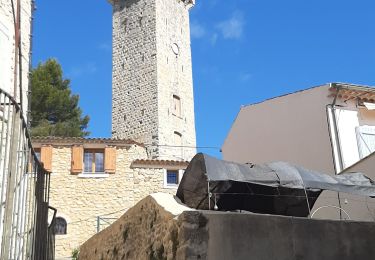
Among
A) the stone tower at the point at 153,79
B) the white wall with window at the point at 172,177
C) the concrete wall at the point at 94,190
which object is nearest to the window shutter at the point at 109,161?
the concrete wall at the point at 94,190

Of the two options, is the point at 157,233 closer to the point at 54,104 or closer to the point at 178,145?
the point at 178,145

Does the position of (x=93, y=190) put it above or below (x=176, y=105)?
below

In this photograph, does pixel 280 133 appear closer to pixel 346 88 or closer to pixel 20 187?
pixel 346 88

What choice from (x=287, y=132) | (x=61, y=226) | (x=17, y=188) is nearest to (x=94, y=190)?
(x=61, y=226)

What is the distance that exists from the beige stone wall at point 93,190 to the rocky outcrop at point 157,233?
507 inches

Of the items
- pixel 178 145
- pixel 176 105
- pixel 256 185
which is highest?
pixel 176 105

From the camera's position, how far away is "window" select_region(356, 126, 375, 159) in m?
13.8

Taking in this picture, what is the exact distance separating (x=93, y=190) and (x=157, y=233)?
16325 mm

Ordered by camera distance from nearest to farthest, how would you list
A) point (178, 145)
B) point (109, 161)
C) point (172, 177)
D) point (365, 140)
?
point (365, 140) < point (109, 161) < point (172, 177) < point (178, 145)

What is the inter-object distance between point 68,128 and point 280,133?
19.7 m

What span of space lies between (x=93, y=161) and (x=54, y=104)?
12408 millimetres

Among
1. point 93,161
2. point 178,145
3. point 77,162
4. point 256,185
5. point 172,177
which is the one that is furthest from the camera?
point 178,145

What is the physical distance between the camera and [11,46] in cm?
906

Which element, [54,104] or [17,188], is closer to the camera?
[17,188]
